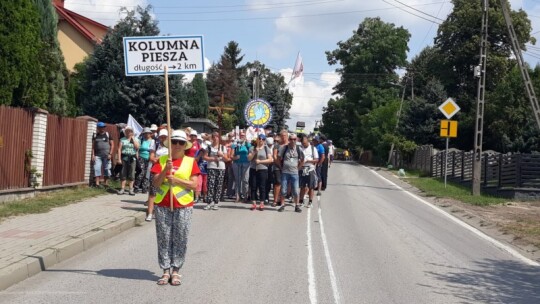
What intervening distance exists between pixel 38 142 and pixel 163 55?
7348 mm

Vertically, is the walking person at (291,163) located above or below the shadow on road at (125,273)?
above

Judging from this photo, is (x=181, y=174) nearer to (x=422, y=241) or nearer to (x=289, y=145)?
(x=422, y=241)

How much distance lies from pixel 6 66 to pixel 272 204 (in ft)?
23.9

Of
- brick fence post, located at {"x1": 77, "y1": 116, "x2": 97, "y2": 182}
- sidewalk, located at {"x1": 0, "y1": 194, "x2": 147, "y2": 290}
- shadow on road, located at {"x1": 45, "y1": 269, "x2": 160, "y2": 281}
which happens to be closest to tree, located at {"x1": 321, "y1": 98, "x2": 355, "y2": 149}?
brick fence post, located at {"x1": 77, "y1": 116, "x2": 97, "y2": 182}

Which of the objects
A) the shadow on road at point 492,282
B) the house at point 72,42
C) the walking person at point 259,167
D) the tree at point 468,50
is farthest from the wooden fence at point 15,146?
the tree at point 468,50

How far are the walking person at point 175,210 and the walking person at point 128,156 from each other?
9.26 meters

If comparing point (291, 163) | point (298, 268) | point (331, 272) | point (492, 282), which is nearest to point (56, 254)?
point (298, 268)

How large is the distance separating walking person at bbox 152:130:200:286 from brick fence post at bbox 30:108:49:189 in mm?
8328

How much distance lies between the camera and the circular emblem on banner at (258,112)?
22.8m

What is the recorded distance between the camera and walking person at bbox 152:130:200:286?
24.7 ft

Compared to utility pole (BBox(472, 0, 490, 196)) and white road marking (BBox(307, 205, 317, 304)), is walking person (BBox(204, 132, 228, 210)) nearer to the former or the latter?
white road marking (BBox(307, 205, 317, 304))

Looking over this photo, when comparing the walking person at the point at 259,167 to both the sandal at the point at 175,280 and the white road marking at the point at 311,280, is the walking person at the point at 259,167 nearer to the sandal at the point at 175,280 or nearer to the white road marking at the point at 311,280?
the white road marking at the point at 311,280

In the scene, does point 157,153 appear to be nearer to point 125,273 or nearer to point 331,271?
point 125,273

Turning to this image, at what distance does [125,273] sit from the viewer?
26.9 feet
